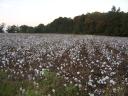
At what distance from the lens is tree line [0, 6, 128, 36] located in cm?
7525

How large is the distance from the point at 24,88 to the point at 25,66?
146 inches

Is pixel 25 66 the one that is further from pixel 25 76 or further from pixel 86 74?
pixel 86 74

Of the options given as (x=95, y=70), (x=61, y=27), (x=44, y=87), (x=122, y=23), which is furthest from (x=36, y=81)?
(x=61, y=27)

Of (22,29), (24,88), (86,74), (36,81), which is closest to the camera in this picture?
(24,88)

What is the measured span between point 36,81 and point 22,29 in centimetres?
7074

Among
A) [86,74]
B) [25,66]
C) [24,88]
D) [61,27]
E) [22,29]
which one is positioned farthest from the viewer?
[61,27]

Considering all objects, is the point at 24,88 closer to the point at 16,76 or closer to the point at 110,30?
the point at 16,76

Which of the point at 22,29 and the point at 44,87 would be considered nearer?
the point at 44,87

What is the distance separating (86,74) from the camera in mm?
10984

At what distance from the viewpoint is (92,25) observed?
89.9 m

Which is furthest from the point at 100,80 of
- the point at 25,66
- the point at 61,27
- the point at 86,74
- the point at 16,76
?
the point at 61,27

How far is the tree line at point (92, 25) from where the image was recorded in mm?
75250

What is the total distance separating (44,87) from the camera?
371 inches

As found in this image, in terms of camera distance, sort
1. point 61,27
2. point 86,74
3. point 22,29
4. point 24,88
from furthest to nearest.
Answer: point 61,27 → point 22,29 → point 86,74 → point 24,88
